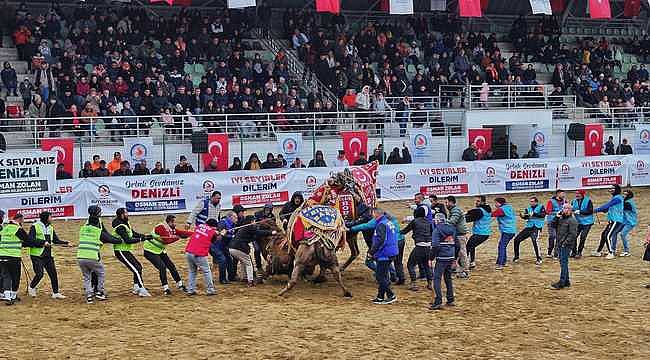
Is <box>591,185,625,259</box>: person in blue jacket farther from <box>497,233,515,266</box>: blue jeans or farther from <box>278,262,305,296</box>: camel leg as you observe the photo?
<box>278,262,305,296</box>: camel leg

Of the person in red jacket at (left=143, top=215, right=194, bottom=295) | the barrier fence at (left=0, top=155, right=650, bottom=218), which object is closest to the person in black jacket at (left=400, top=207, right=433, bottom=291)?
the person in red jacket at (left=143, top=215, right=194, bottom=295)

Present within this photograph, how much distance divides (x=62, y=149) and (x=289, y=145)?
6970 mm

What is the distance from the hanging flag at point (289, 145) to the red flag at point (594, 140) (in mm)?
11114

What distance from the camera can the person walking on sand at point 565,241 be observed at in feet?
57.4

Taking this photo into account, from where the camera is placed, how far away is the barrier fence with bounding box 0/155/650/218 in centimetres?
2545

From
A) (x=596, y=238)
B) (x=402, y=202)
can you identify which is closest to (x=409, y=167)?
(x=402, y=202)

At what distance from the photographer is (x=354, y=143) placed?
30484 mm

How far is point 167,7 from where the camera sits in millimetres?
38438

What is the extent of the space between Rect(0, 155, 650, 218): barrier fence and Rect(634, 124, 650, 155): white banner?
1.56 m

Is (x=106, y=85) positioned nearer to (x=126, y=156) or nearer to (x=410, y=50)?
(x=126, y=156)

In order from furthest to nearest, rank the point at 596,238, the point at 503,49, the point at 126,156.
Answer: the point at 503,49, the point at 126,156, the point at 596,238

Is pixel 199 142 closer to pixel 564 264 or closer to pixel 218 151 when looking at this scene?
pixel 218 151

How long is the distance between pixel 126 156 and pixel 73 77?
408 centimetres

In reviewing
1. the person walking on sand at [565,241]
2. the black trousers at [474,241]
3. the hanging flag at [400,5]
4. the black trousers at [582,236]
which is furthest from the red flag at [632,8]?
the person walking on sand at [565,241]
